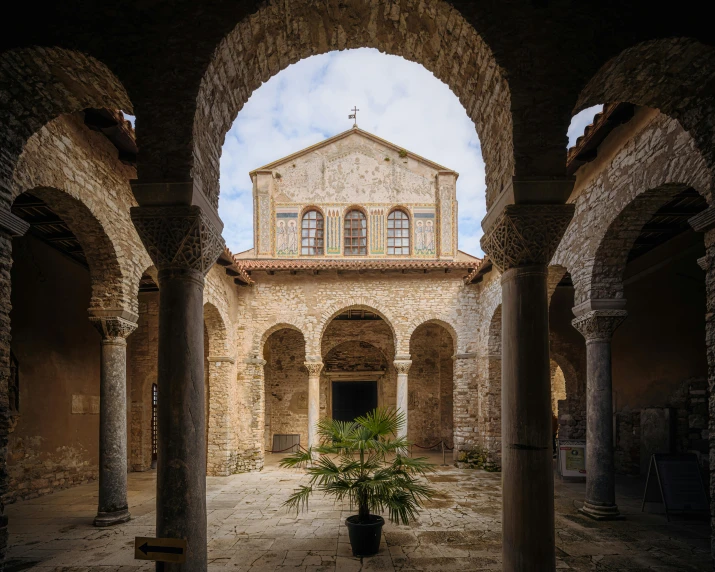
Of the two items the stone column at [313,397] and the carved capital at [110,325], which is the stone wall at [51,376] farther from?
the stone column at [313,397]

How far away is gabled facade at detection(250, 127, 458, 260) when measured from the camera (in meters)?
18.3

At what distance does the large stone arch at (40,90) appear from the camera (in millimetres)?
4699

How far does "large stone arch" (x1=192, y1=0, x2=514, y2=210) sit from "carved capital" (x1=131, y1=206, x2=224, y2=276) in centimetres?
33

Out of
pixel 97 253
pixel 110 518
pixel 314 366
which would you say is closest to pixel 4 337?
pixel 97 253

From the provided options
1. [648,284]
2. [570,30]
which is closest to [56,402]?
[570,30]

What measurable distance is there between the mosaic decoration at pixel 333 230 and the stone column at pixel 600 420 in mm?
10962

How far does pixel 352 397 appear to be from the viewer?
20.1 metres

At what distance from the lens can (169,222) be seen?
4668mm

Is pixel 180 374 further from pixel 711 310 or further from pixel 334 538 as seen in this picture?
pixel 711 310

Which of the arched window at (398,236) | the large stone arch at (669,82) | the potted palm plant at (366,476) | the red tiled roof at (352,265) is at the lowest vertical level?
the potted palm plant at (366,476)

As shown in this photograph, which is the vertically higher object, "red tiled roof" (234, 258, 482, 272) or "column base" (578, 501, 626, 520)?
"red tiled roof" (234, 258, 482, 272)

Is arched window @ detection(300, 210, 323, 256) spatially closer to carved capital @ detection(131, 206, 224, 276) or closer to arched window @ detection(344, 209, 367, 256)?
arched window @ detection(344, 209, 367, 256)

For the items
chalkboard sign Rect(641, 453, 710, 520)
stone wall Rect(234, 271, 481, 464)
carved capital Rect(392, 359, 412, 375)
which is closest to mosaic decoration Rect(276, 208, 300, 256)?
stone wall Rect(234, 271, 481, 464)

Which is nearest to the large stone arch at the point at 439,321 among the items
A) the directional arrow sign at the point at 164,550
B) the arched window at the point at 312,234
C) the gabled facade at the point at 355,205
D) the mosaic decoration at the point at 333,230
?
the gabled facade at the point at 355,205
